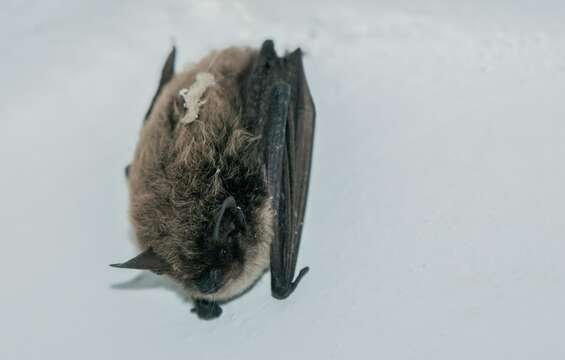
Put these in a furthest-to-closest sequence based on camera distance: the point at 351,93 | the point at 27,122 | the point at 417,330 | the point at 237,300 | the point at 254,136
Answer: the point at 27,122
the point at 351,93
the point at 237,300
the point at 254,136
the point at 417,330

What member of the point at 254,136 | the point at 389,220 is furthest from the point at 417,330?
the point at 254,136

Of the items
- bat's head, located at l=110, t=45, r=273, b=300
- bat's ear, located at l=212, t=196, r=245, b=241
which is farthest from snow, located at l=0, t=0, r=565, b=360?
bat's ear, located at l=212, t=196, r=245, b=241

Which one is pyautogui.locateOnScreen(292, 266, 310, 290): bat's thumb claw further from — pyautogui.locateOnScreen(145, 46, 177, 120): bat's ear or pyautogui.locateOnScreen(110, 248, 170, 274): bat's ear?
pyautogui.locateOnScreen(145, 46, 177, 120): bat's ear

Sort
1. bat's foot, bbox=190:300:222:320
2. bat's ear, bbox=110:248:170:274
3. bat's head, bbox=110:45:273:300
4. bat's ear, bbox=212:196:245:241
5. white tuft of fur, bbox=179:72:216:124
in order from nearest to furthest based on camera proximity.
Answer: bat's ear, bbox=212:196:245:241, bat's ear, bbox=110:248:170:274, bat's head, bbox=110:45:273:300, white tuft of fur, bbox=179:72:216:124, bat's foot, bbox=190:300:222:320

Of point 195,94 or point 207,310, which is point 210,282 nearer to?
point 207,310

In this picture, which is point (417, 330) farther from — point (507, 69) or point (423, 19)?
point (423, 19)

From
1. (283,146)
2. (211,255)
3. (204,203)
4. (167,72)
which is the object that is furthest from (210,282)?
(167,72)
